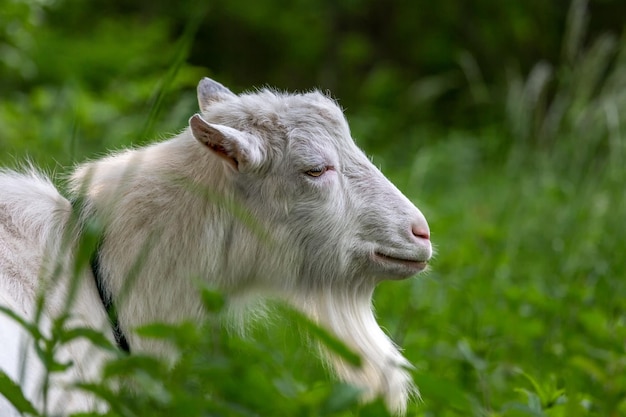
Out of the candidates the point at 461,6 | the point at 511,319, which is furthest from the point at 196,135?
the point at 461,6

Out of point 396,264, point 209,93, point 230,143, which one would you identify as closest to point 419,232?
point 396,264

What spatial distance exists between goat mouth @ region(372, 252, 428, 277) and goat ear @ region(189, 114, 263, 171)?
1.65 ft

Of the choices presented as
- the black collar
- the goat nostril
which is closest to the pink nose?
the goat nostril

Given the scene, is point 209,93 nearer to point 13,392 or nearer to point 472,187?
point 13,392

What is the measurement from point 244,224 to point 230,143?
0.90 ft

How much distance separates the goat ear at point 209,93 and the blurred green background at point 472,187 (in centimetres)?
32

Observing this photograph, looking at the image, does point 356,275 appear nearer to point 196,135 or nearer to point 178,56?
point 196,135

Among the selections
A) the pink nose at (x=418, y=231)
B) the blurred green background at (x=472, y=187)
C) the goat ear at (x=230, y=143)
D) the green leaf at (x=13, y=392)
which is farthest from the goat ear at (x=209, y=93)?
the green leaf at (x=13, y=392)

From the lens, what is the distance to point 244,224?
10.4ft

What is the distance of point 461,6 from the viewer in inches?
617

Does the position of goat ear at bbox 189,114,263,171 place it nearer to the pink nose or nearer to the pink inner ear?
the pink inner ear

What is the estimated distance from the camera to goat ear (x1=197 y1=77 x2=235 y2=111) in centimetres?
354

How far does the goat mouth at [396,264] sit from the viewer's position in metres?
3.26

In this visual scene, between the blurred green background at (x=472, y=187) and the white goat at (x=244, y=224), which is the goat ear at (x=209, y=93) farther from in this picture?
the blurred green background at (x=472, y=187)
